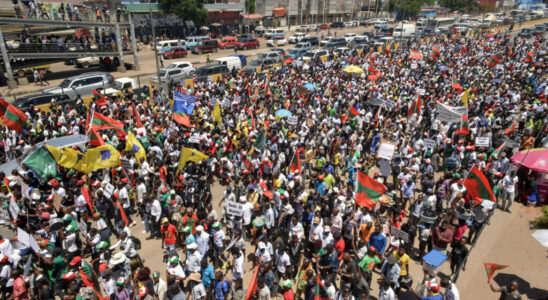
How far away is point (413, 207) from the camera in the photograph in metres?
9.73

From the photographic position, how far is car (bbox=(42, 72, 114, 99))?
2070 centimetres

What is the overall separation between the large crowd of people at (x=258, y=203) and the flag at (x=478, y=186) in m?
0.26

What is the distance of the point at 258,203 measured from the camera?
946cm

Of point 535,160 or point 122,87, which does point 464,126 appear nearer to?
point 535,160

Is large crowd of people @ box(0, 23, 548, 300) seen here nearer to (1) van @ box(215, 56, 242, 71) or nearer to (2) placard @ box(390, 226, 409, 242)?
(2) placard @ box(390, 226, 409, 242)

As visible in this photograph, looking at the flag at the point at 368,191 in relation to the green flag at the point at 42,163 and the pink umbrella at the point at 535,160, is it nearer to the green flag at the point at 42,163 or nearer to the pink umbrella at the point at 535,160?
the pink umbrella at the point at 535,160

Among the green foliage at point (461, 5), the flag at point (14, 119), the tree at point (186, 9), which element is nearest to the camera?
the flag at point (14, 119)

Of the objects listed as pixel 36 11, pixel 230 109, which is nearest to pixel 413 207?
pixel 230 109

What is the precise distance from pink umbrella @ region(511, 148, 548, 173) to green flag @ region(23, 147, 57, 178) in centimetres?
1367

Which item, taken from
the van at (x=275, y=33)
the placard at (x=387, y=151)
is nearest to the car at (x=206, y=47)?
the van at (x=275, y=33)

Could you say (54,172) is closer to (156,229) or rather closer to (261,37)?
(156,229)

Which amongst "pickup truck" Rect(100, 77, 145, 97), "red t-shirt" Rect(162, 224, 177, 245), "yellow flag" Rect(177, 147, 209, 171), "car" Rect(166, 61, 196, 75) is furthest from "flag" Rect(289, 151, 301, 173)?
"car" Rect(166, 61, 196, 75)

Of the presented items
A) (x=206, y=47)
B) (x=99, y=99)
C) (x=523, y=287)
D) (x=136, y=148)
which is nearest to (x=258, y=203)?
(x=136, y=148)

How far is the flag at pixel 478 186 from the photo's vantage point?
360 inches
